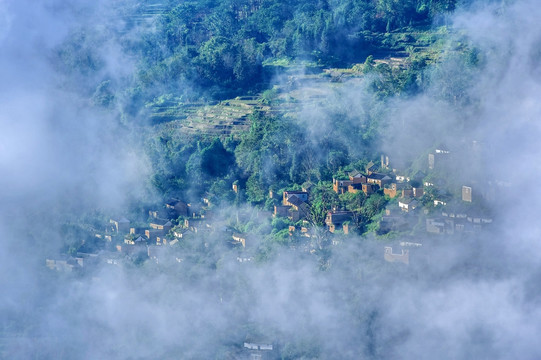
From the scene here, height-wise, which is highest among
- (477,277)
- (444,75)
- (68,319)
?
(444,75)

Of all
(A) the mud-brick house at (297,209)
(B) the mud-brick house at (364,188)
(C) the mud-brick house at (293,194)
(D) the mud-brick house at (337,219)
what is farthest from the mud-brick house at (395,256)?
(C) the mud-brick house at (293,194)

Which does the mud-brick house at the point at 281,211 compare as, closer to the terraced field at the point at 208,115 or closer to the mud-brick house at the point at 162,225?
the mud-brick house at the point at 162,225

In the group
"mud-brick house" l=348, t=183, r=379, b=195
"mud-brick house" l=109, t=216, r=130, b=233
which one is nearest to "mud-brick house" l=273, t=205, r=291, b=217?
"mud-brick house" l=348, t=183, r=379, b=195

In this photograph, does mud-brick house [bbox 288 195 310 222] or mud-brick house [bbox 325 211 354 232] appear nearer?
mud-brick house [bbox 325 211 354 232]

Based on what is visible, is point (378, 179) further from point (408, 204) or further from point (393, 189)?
point (408, 204)

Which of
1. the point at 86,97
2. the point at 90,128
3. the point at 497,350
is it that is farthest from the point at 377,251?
the point at 86,97

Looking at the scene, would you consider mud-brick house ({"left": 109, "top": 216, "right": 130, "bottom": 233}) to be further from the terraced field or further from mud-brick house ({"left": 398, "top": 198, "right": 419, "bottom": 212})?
mud-brick house ({"left": 398, "top": 198, "right": 419, "bottom": 212})

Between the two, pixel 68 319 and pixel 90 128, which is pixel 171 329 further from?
pixel 90 128
